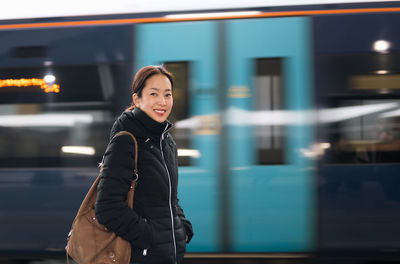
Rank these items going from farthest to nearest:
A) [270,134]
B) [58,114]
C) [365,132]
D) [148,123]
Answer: [58,114], [270,134], [365,132], [148,123]

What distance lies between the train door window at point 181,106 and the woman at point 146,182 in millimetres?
2374

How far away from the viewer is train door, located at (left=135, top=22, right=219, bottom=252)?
471 centimetres

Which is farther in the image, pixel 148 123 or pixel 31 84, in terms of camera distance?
pixel 31 84

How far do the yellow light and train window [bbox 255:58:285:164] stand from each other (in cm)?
205

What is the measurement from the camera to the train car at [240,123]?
4.57 meters

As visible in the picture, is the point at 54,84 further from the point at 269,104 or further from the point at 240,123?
the point at 269,104

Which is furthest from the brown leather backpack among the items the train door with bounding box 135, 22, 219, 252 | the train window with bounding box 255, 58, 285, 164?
the train window with bounding box 255, 58, 285, 164

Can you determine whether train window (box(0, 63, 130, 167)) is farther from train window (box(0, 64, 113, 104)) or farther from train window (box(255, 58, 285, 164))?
train window (box(255, 58, 285, 164))

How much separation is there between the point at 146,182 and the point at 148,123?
270mm

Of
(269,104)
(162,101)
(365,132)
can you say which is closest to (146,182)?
(162,101)

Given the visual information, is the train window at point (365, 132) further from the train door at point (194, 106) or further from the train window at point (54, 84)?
the train window at point (54, 84)

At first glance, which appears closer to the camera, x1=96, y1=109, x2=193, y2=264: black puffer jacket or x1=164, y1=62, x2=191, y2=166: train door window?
x1=96, y1=109, x2=193, y2=264: black puffer jacket

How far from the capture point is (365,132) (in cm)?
459

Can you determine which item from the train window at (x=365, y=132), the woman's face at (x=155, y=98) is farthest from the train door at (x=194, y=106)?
the woman's face at (x=155, y=98)
